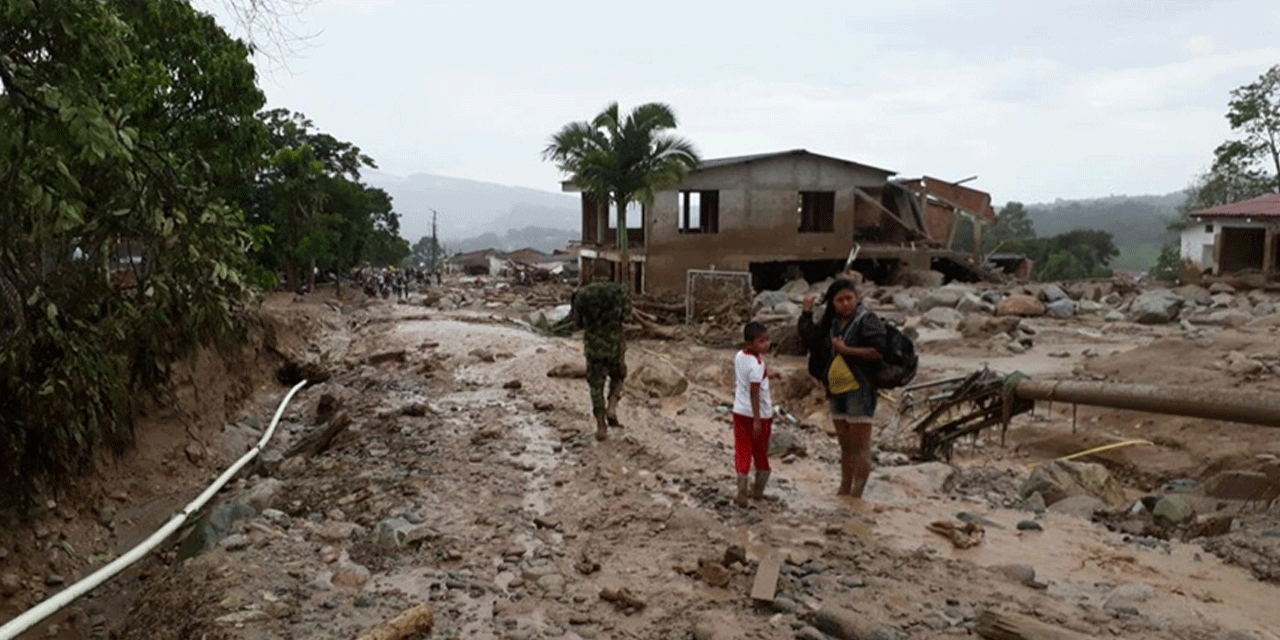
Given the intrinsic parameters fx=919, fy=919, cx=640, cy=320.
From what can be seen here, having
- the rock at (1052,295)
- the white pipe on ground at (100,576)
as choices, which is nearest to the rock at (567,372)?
the white pipe on ground at (100,576)

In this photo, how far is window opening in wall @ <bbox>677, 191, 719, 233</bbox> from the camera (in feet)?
88.8

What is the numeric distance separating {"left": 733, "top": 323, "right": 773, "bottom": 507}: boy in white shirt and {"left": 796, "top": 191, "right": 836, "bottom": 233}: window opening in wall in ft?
76.1

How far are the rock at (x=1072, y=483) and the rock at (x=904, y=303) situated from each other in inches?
→ 563

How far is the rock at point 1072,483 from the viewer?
7.37m

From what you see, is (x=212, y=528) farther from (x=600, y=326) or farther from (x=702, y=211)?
(x=702, y=211)

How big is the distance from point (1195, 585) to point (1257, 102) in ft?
111

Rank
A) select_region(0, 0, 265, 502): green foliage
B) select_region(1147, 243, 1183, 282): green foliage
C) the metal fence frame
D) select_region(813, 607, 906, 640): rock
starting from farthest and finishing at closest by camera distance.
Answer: select_region(1147, 243, 1183, 282): green foliage < the metal fence frame < select_region(0, 0, 265, 502): green foliage < select_region(813, 607, 906, 640): rock

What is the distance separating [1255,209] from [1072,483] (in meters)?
21.2

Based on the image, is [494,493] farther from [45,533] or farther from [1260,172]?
[1260,172]

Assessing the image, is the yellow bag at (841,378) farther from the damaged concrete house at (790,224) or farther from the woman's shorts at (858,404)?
the damaged concrete house at (790,224)

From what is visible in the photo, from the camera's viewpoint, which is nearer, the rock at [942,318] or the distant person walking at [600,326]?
the distant person walking at [600,326]

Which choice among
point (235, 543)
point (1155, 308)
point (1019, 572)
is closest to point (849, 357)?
point (1019, 572)

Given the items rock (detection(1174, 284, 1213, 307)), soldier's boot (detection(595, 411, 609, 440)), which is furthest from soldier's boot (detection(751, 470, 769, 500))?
rock (detection(1174, 284, 1213, 307))

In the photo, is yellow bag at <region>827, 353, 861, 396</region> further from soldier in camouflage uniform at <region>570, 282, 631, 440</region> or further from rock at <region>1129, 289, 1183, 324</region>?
rock at <region>1129, 289, 1183, 324</region>
